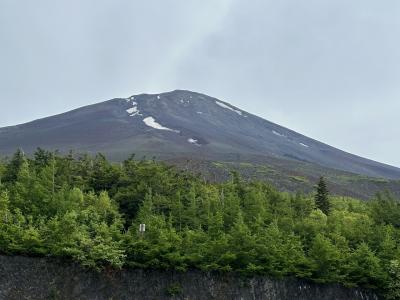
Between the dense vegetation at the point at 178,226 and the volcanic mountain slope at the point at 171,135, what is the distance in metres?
64.3

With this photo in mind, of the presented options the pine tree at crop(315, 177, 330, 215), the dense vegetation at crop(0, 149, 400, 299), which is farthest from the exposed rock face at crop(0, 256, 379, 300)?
the pine tree at crop(315, 177, 330, 215)

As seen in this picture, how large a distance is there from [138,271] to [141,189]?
33.8 ft

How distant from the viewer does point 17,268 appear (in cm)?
2586

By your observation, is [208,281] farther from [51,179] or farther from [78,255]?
[51,179]

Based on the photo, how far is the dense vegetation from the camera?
28.1m

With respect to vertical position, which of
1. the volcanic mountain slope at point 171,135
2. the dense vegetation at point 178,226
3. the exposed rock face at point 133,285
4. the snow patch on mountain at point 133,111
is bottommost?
the exposed rock face at point 133,285

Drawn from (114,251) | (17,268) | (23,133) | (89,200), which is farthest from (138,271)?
(23,133)

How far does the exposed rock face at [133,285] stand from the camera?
25703 mm

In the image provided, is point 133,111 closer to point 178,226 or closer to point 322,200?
point 322,200

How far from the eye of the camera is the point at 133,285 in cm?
2800

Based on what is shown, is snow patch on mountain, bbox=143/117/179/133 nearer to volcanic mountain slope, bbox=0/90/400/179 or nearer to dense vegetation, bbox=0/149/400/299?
volcanic mountain slope, bbox=0/90/400/179

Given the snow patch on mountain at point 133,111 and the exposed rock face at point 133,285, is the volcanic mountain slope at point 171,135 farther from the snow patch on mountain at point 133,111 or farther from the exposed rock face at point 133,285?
the exposed rock face at point 133,285

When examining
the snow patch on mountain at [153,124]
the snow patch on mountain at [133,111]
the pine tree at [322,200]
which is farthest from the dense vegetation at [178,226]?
the snow patch on mountain at [133,111]

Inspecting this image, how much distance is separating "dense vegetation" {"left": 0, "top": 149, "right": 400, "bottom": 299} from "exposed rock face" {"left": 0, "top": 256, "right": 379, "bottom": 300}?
0.51 metres
